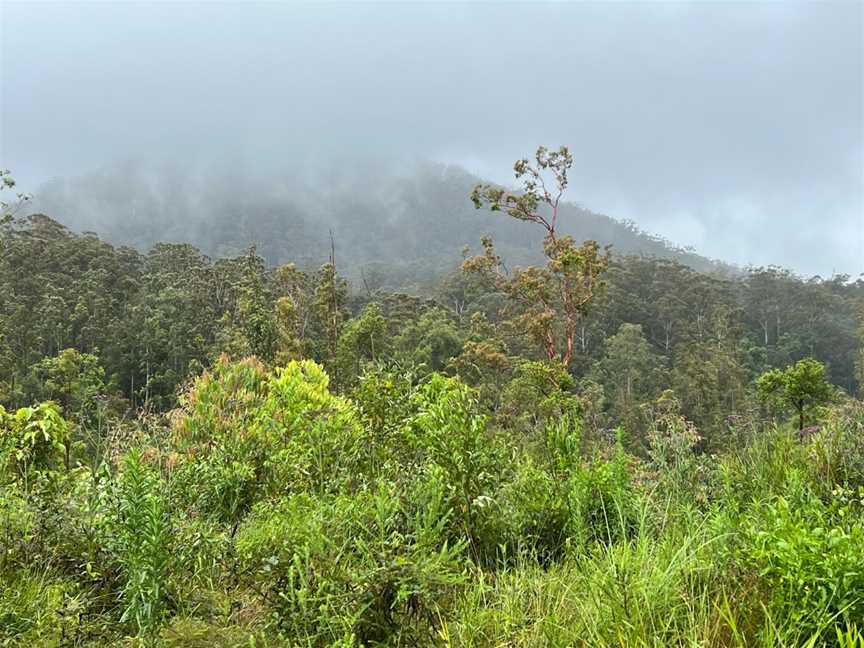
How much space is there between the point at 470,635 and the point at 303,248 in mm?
110853

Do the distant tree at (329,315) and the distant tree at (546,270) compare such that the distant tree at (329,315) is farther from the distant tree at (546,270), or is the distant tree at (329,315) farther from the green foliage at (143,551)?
the green foliage at (143,551)

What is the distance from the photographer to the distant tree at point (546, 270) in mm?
11773

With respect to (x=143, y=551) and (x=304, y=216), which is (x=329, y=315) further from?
(x=304, y=216)

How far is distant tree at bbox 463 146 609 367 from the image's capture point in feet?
38.6

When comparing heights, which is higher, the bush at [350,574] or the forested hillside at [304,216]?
the forested hillside at [304,216]

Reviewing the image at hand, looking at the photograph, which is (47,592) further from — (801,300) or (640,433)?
(801,300)

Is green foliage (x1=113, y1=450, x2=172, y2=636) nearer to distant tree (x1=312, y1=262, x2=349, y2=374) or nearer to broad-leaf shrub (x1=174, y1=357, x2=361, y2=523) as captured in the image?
broad-leaf shrub (x1=174, y1=357, x2=361, y2=523)

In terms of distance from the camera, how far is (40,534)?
236 centimetres

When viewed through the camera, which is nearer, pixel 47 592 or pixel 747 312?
pixel 47 592

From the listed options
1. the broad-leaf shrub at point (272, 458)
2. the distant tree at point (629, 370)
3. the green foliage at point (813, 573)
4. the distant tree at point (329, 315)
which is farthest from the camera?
the distant tree at point (629, 370)

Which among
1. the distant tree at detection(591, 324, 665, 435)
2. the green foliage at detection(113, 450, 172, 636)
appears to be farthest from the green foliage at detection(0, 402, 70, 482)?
the distant tree at detection(591, 324, 665, 435)

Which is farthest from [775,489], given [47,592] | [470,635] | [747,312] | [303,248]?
[303,248]

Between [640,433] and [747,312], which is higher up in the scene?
[747,312]

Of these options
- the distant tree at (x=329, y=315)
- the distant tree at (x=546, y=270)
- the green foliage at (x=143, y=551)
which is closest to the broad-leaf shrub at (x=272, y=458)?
the green foliage at (x=143, y=551)
